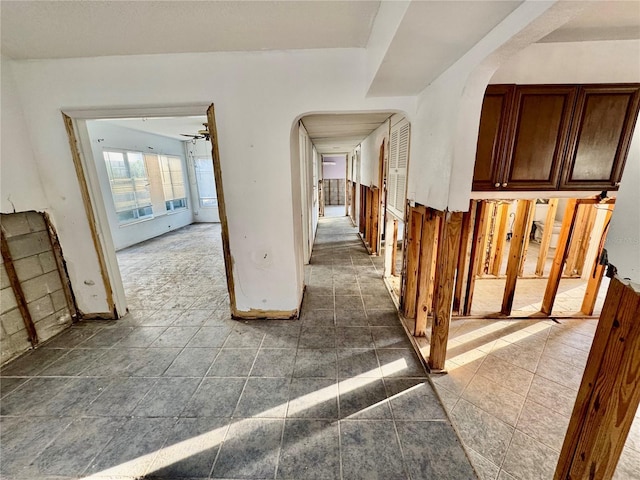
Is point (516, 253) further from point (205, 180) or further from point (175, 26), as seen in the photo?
point (205, 180)

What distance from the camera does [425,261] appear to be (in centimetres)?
239

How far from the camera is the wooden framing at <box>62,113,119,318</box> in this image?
2.42 metres

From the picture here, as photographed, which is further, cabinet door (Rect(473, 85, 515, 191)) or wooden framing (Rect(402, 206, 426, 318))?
wooden framing (Rect(402, 206, 426, 318))

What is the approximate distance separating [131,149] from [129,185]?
820 mm

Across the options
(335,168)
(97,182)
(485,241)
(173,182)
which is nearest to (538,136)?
(485,241)

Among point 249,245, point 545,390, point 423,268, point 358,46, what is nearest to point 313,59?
point 358,46

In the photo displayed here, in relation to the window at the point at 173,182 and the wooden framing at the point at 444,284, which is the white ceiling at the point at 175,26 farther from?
the window at the point at 173,182

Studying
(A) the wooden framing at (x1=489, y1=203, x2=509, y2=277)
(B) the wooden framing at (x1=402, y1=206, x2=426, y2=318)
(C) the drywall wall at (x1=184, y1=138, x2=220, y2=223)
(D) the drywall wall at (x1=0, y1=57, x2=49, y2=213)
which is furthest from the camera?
(C) the drywall wall at (x1=184, y1=138, x2=220, y2=223)

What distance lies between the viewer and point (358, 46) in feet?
7.06

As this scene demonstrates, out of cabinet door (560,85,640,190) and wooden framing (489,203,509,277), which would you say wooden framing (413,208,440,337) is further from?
wooden framing (489,203,509,277)

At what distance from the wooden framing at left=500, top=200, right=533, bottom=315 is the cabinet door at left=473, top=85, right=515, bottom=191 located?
1238 millimetres

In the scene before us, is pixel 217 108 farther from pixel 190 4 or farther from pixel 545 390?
pixel 545 390

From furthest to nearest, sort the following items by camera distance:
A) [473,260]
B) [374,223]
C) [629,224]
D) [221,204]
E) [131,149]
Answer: [131,149] < [374,223] < [473,260] < [221,204] < [629,224]

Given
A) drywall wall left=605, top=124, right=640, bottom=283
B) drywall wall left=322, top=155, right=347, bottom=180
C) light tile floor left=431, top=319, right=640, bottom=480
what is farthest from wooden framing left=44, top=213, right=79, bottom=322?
drywall wall left=322, top=155, right=347, bottom=180
